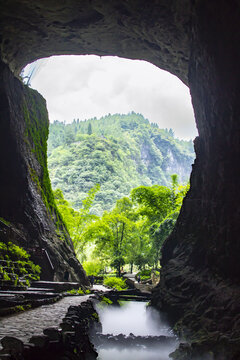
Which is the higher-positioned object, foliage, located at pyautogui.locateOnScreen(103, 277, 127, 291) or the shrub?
the shrub

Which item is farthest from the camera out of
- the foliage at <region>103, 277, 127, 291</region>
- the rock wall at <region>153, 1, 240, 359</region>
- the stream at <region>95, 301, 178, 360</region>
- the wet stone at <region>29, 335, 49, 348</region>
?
the foliage at <region>103, 277, 127, 291</region>

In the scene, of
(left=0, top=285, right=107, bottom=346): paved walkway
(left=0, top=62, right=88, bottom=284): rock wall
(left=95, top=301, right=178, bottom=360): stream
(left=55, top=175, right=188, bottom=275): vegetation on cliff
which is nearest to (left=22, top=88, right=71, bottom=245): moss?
(left=0, top=62, right=88, bottom=284): rock wall

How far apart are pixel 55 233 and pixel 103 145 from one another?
106 m

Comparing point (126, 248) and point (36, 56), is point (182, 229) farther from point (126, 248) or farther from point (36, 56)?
point (126, 248)

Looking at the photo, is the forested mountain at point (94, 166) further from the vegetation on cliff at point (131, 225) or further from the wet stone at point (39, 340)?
the wet stone at point (39, 340)

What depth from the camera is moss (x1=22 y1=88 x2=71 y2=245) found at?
18641mm

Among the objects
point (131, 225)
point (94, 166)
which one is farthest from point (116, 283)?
point (94, 166)

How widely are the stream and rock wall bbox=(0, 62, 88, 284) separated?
3.61m

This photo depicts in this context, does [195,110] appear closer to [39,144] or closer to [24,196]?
[24,196]

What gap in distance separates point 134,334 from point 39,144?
14.3 m

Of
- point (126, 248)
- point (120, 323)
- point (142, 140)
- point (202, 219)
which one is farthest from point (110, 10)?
point (142, 140)

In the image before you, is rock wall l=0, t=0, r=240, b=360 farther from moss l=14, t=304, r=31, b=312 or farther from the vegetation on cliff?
the vegetation on cliff

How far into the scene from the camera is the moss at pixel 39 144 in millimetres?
18641

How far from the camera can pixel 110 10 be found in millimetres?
14000
